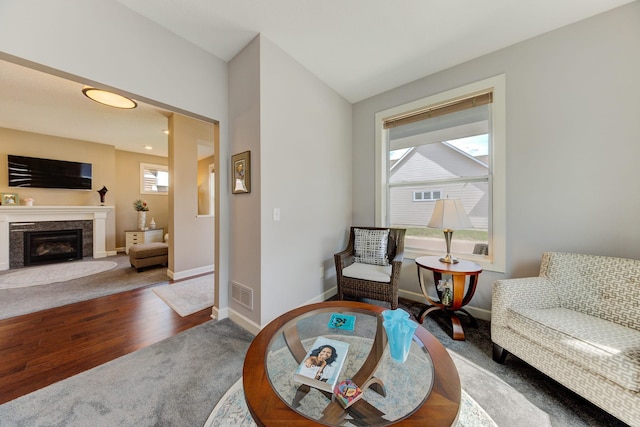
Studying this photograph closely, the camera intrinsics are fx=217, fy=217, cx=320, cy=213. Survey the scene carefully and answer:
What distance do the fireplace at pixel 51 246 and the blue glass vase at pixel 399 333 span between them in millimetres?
6575

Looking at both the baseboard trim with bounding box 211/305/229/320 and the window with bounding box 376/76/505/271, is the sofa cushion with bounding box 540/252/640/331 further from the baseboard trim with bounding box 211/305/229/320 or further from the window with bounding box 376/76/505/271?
the baseboard trim with bounding box 211/305/229/320

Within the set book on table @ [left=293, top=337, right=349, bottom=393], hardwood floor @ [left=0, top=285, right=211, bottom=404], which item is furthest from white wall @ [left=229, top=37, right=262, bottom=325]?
book on table @ [left=293, top=337, right=349, bottom=393]

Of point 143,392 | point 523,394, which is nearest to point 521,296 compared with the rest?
point 523,394

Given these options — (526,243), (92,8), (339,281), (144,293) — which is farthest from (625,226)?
(144,293)

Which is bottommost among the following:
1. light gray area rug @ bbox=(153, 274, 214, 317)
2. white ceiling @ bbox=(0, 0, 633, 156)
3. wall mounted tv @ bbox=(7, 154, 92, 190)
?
light gray area rug @ bbox=(153, 274, 214, 317)

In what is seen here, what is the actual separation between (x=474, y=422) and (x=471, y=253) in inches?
65.3

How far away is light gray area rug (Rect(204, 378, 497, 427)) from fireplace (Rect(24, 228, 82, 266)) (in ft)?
18.7

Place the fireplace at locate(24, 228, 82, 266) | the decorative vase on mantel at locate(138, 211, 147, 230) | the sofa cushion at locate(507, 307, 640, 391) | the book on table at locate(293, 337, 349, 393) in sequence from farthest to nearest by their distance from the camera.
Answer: the decorative vase on mantel at locate(138, 211, 147, 230) → the fireplace at locate(24, 228, 82, 266) → the sofa cushion at locate(507, 307, 640, 391) → the book on table at locate(293, 337, 349, 393)

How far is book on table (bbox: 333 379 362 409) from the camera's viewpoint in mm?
832

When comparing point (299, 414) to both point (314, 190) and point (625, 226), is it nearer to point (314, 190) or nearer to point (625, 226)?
point (314, 190)

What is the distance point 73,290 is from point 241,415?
11.2 feet

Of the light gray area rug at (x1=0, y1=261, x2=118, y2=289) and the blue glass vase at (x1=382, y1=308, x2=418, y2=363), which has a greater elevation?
the blue glass vase at (x1=382, y1=308, x2=418, y2=363)

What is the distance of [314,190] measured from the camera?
255 cm

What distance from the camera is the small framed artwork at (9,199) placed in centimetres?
403
